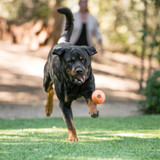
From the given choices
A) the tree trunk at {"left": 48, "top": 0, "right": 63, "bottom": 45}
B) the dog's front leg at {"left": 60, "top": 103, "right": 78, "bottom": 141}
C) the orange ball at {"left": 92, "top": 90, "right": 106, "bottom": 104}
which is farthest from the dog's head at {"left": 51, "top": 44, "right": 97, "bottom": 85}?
the tree trunk at {"left": 48, "top": 0, "right": 63, "bottom": 45}

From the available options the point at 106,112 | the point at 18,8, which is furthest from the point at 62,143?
the point at 18,8

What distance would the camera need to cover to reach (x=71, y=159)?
378 cm

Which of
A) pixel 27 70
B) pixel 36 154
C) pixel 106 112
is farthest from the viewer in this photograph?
pixel 27 70

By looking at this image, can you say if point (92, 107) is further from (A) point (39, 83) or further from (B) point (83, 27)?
(A) point (39, 83)

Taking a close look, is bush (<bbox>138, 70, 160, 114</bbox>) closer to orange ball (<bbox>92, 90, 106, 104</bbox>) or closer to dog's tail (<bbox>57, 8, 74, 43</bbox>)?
dog's tail (<bbox>57, 8, 74, 43</bbox>)

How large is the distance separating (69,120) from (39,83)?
1001 centimetres

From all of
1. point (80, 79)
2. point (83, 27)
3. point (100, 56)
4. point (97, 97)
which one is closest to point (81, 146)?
point (97, 97)

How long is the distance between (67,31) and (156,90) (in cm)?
441

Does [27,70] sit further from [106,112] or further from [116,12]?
[116,12]

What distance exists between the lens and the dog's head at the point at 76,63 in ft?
16.3

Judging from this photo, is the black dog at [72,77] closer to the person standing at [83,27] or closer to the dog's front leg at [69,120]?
the dog's front leg at [69,120]

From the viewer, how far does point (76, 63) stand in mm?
4996

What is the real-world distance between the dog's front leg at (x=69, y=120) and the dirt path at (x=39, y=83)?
592cm

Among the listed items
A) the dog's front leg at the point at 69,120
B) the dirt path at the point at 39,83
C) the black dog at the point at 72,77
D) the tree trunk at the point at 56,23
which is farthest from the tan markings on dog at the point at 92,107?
the tree trunk at the point at 56,23
